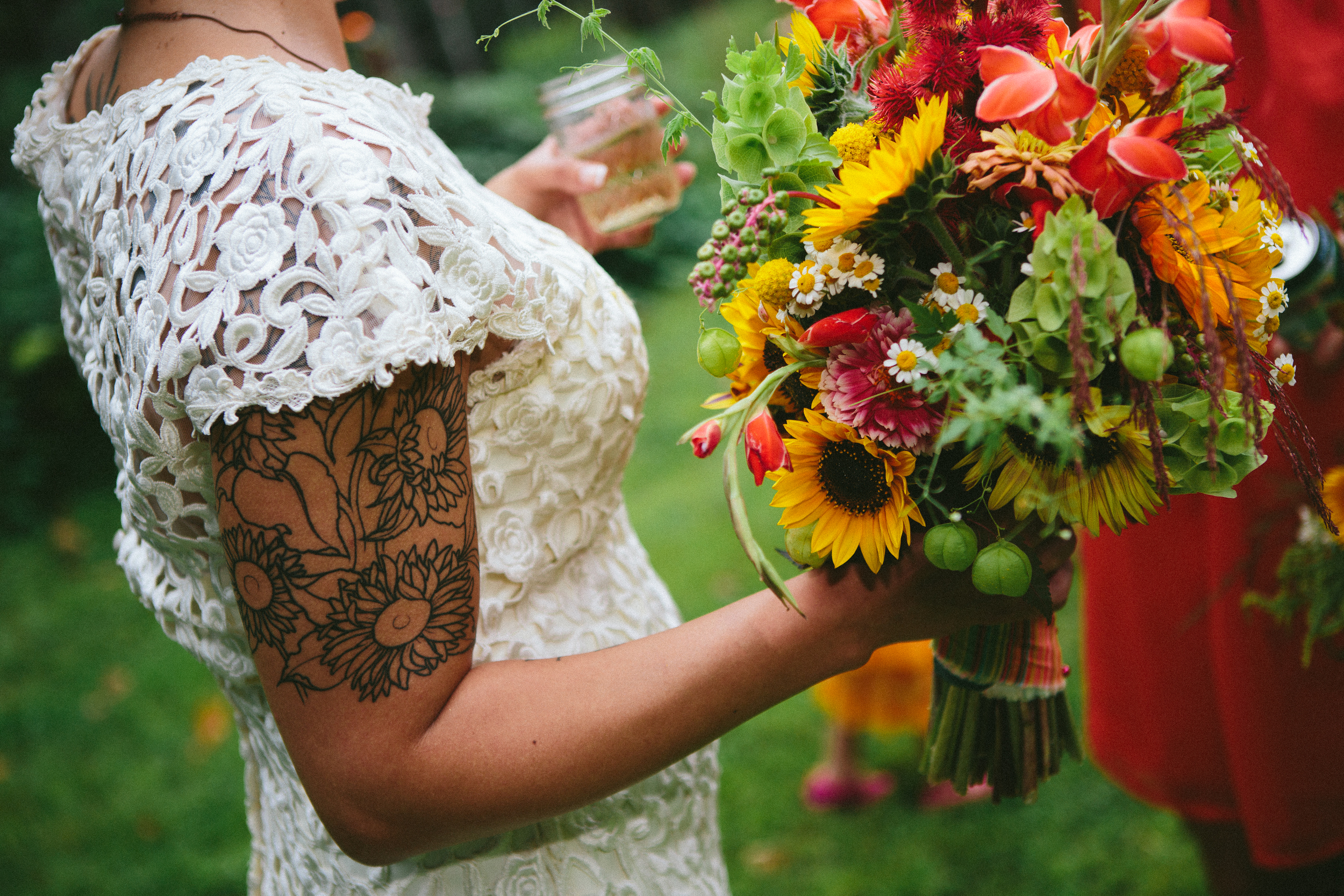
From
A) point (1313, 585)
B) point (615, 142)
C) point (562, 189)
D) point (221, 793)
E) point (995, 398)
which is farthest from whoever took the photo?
point (221, 793)

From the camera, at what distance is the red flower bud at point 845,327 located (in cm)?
108

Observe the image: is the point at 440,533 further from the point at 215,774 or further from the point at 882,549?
the point at 215,774

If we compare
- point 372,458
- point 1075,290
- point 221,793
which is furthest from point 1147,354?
point 221,793

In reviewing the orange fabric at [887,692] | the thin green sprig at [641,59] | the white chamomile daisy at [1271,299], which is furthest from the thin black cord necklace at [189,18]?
the orange fabric at [887,692]

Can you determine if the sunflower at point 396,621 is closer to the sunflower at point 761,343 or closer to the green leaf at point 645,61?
the sunflower at point 761,343

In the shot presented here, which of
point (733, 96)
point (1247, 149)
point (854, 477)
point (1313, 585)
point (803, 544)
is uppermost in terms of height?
point (733, 96)

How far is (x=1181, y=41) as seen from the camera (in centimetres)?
92

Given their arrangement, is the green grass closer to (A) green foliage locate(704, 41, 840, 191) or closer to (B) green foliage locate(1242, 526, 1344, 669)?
(B) green foliage locate(1242, 526, 1344, 669)

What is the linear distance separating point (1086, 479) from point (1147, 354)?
19 cm

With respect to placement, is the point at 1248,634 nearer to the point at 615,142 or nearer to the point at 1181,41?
the point at 1181,41

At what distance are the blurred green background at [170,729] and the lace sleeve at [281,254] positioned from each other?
2.66 metres

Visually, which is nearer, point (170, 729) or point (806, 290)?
point (806, 290)

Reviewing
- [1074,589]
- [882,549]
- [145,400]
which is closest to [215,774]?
[145,400]

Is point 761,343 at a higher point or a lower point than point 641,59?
lower
